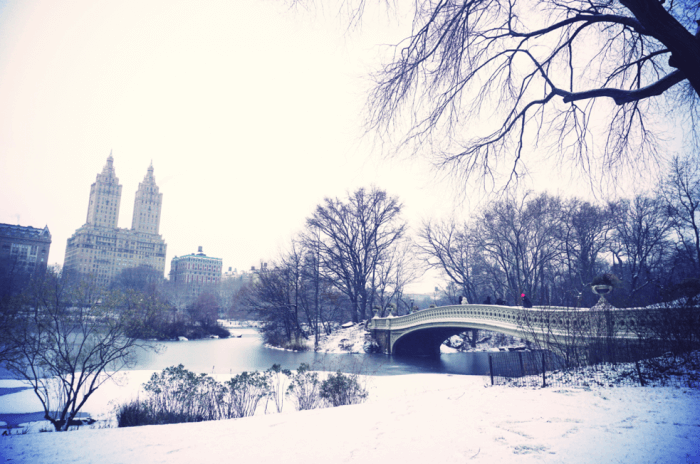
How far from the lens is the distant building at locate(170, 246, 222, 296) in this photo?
4082 inches

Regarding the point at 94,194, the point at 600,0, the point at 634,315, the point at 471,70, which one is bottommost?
the point at 634,315

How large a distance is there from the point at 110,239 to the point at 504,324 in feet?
88.2

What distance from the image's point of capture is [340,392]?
29.1 feet

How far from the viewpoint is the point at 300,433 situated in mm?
4395

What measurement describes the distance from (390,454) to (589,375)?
6366 millimetres

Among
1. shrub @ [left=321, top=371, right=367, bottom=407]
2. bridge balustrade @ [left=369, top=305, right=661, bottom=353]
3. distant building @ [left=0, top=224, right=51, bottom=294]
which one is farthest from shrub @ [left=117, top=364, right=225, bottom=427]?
bridge balustrade @ [left=369, top=305, right=661, bottom=353]

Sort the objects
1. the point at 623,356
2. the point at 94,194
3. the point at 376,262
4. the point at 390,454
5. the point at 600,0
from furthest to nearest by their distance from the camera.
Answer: the point at 376,262 → the point at 94,194 → the point at 623,356 → the point at 600,0 → the point at 390,454

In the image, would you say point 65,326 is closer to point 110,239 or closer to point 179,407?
point 179,407

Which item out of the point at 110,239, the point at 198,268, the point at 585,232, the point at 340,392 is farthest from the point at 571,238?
the point at 198,268

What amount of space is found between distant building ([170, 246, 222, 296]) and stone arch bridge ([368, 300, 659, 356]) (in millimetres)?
83768

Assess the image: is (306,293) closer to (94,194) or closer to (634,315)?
(94,194)

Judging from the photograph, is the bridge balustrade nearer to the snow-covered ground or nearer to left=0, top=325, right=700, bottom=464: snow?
left=0, top=325, right=700, bottom=464: snow

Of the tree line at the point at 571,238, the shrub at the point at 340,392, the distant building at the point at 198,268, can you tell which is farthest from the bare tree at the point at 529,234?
the distant building at the point at 198,268

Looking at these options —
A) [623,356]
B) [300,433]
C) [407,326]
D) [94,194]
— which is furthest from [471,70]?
[407,326]
